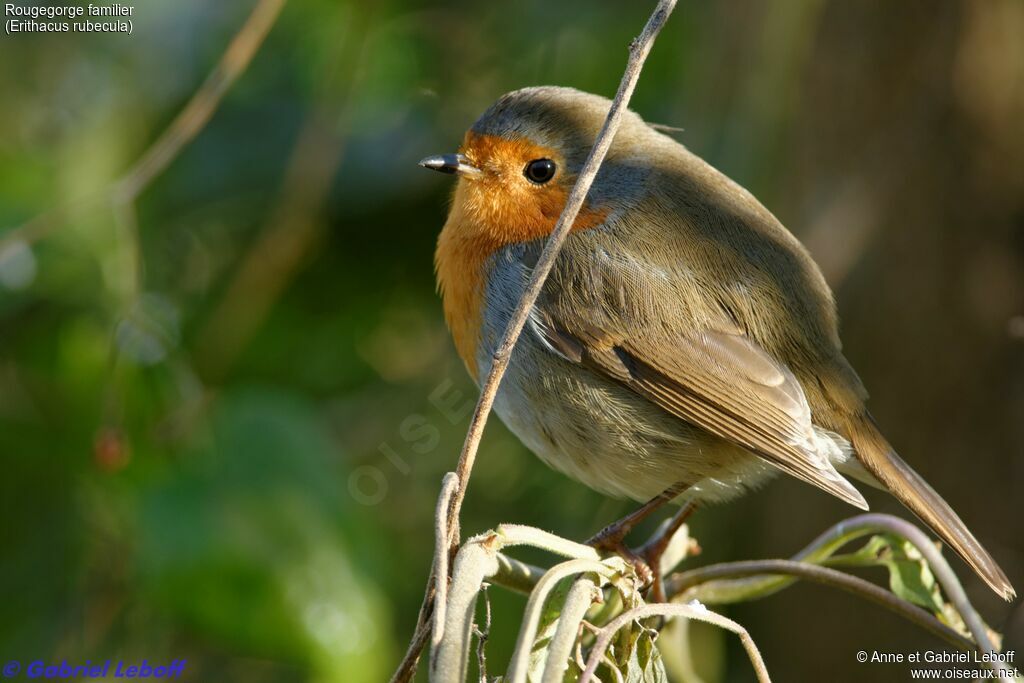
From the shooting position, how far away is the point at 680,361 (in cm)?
238

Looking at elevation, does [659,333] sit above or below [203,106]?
below

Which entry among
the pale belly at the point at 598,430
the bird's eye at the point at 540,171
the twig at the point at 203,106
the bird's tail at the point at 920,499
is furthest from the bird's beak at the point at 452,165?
the bird's tail at the point at 920,499

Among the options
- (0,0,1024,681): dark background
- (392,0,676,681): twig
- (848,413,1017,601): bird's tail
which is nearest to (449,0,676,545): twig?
(392,0,676,681): twig

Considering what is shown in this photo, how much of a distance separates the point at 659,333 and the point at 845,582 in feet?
2.62

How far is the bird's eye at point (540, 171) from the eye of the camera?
2590mm

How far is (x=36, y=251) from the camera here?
3322mm

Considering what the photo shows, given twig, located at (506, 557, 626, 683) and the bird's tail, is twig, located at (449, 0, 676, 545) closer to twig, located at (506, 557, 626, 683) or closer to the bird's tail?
twig, located at (506, 557, 626, 683)

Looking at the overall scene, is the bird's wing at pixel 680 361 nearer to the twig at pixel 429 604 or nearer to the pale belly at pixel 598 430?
the pale belly at pixel 598 430

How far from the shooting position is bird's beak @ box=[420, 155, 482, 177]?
8.28 feet

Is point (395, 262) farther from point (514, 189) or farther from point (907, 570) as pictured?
point (907, 570)

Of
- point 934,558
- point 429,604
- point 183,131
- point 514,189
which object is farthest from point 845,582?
point 183,131

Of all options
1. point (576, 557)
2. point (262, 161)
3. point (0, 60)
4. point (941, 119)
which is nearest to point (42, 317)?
point (262, 161)

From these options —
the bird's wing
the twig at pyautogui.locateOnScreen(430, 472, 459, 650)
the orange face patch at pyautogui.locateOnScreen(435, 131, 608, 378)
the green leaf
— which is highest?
the orange face patch at pyautogui.locateOnScreen(435, 131, 608, 378)

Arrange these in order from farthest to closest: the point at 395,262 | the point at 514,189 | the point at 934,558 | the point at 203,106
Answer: the point at 395,262
the point at 514,189
the point at 203,106
the point at 934,558
